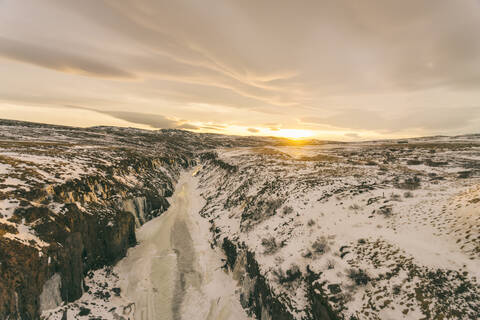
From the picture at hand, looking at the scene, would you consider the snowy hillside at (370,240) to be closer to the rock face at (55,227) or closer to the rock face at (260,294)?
the rock face at (260,294)

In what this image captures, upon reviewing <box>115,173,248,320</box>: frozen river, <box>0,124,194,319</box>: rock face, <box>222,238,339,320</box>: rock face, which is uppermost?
<box>0,124,194,319</box>: rock face

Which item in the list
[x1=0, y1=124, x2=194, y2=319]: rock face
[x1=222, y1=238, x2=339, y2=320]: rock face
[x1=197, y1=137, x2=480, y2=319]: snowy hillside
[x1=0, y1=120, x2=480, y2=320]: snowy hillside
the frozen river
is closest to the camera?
[x1=197, y1=137, x2=480, y2=319]: snowy hillside

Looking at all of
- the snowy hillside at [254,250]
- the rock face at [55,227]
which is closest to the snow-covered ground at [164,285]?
the snowy hillside at [254,250]

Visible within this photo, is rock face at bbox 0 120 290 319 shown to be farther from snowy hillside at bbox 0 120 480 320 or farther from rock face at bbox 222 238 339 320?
rock face at bbox 222 238 339 320

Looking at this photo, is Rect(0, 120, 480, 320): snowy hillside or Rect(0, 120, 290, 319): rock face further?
Rect(0, 120, 290, 319): rock face

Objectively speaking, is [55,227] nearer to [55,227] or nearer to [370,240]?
[55,227]

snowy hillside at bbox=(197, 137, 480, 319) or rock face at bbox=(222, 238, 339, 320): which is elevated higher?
snowy hillside at bbox=(197, 137, 480, 319)

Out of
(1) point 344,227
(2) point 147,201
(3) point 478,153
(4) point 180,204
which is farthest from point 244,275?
(3) point 478,153

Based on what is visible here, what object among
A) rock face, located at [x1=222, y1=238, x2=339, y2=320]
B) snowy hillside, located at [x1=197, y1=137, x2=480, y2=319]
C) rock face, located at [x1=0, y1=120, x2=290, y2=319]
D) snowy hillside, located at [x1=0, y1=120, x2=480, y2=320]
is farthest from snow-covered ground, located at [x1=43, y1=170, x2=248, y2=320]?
snowy hillside, located at [x1=197, y1=137, x2=480, y2=319]
